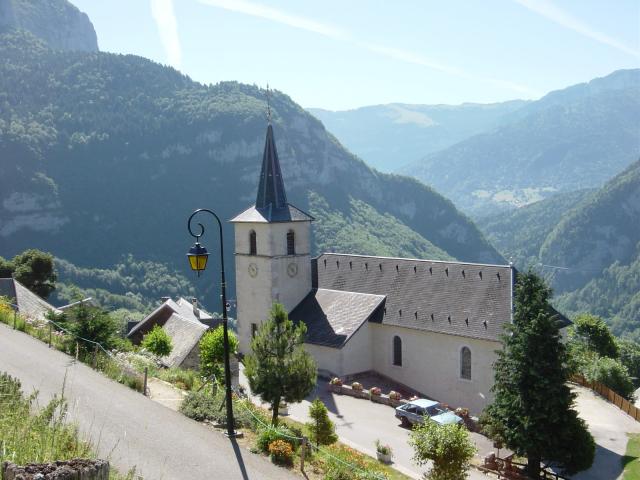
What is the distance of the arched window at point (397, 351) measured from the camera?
34.5m

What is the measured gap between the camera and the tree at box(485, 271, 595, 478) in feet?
76.1

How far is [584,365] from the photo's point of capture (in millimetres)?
38844

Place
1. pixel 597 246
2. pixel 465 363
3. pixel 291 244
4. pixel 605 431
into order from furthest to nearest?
pixel 597 246 → pixel 291 244 → pixel 465 363 → pixel 605 431

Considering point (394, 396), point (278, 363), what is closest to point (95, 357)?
point (278, 363)

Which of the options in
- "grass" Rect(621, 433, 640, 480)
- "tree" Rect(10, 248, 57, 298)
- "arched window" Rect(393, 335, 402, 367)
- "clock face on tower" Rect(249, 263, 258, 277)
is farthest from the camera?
"tree" Rect(10, 248, 57, 298)

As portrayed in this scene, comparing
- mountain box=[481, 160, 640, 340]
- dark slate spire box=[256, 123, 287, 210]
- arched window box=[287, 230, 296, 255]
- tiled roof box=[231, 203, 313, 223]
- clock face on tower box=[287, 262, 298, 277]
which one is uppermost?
dark slate spire box=[256, 123, 287, 210]

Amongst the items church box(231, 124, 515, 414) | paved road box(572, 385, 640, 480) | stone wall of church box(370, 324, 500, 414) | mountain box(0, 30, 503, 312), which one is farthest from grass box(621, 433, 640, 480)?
mountain box(0, 30, 503, 312)

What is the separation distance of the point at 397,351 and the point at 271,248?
9524 millimetres

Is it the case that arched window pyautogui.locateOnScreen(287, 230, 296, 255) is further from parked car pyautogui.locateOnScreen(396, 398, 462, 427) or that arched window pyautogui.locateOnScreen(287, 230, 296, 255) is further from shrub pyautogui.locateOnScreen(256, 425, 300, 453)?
shrub pyautogui.locateOnScreen(256, 425, 300, 453)

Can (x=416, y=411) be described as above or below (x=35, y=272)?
below

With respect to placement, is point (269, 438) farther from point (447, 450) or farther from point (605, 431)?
point (605, 431)

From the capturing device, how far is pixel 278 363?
→ 1836cm

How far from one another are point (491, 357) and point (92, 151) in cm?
13025

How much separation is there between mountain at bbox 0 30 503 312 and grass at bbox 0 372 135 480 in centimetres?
8459
